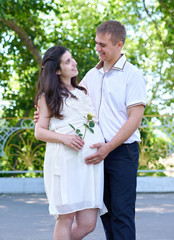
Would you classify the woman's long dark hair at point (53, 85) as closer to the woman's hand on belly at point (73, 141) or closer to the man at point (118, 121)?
the woman's hand on belly at point (73, 141)

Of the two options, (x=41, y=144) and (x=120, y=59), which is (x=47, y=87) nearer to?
(x=120, y=59)

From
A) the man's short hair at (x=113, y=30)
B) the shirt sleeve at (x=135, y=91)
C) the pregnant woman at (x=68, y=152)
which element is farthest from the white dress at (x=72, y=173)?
the man's short hair at (x=113, y=30)

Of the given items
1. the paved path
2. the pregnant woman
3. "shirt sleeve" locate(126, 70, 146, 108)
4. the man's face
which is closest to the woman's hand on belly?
the pregnant woman

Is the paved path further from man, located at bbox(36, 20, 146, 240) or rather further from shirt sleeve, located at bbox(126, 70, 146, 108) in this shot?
shirt sleeve, located at bbox(126, 70, 146, 108)

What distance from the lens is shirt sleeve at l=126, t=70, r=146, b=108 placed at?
115 inches

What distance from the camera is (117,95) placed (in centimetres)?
297

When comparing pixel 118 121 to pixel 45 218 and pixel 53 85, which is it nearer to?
pixel 53 85

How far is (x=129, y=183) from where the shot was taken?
300 centimetres

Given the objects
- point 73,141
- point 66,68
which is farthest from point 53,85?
point 73,141

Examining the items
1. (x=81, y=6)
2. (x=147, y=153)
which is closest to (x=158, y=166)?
(x=147, y=153)

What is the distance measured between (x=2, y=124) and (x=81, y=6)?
10.2m

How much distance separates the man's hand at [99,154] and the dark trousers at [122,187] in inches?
5.7

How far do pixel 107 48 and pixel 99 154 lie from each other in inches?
29.9

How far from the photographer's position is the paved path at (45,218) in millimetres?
4461
